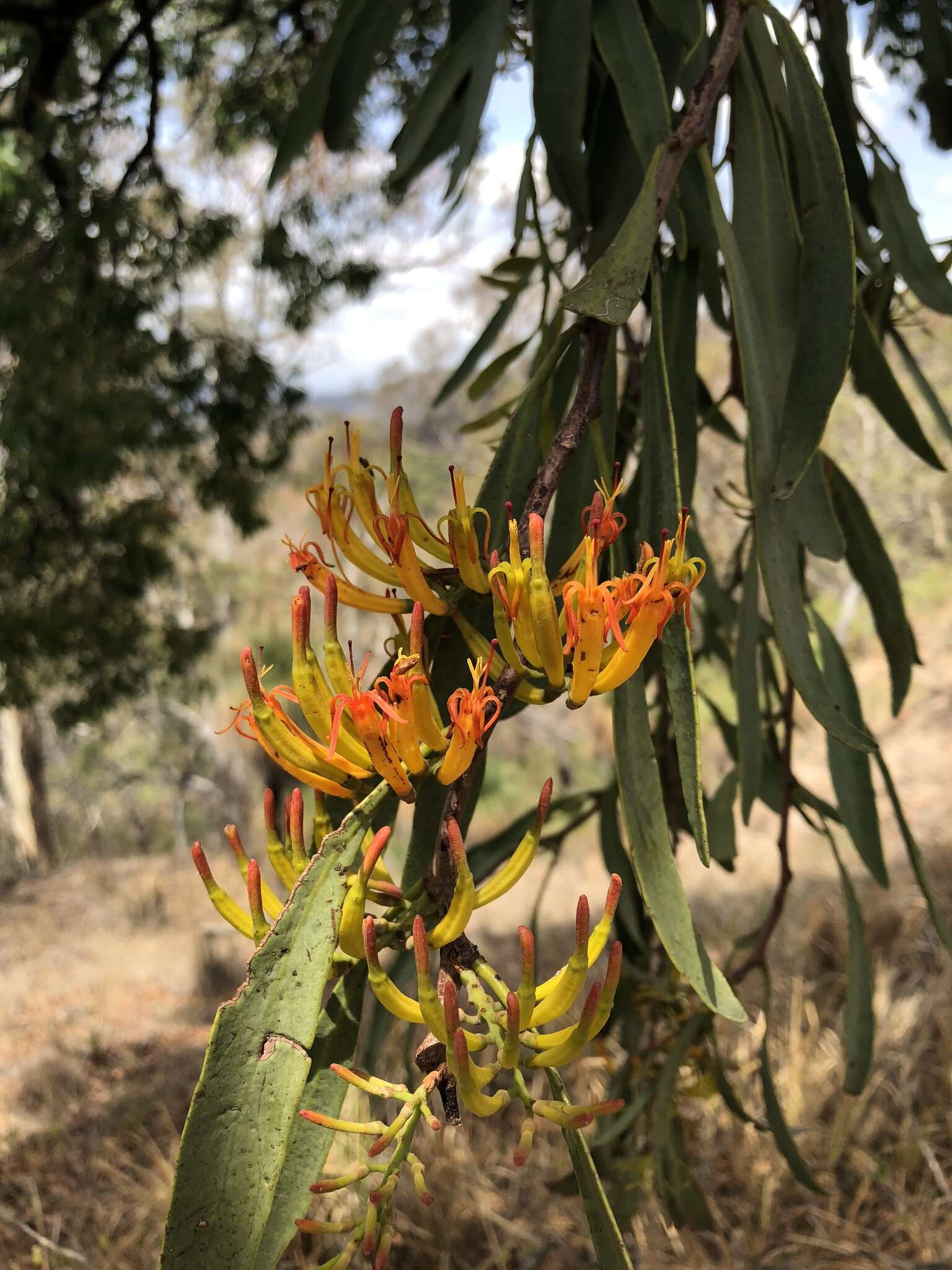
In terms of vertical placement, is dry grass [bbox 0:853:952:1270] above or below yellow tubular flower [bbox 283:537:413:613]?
below

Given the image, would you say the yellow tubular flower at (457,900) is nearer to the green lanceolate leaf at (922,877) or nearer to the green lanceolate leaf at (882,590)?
the green lanceolate leaf at (922,877)

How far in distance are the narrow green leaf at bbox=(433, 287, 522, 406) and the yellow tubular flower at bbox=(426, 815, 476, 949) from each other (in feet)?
2.87

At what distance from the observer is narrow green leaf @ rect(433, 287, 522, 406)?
4.03 ft

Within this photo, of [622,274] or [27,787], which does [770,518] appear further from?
[27,787]

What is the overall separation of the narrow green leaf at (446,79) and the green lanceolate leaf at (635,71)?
12 centimetres

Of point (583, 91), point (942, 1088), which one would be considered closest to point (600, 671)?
Result: point (583, 91)

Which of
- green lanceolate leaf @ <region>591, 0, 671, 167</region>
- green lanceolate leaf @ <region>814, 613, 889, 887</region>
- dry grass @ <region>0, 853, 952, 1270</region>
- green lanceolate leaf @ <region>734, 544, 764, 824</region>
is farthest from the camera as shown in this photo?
dry grass @ <region>0, 853, 952, 1270</region>

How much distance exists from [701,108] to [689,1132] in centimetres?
122

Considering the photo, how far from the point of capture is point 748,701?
34.9 inches

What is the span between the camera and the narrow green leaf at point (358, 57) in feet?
3.41

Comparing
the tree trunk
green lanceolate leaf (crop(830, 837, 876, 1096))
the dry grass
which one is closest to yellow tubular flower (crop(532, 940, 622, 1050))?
green lanceolate leaf (crop(830, 837, 876, 1096))

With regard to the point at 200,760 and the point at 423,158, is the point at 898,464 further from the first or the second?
the point at 423,158

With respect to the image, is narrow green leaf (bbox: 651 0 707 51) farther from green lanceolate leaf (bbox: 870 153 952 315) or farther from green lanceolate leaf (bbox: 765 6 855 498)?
green lanceolate leaf (bbox: 870 153 952 315)

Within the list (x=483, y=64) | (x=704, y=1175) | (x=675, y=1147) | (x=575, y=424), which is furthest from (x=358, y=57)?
(x=704, y=1175)
